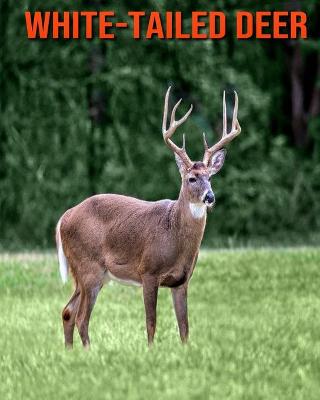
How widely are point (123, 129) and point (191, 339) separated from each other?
31.3 ft

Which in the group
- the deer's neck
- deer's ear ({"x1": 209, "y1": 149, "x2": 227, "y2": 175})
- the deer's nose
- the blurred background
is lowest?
the blurred background

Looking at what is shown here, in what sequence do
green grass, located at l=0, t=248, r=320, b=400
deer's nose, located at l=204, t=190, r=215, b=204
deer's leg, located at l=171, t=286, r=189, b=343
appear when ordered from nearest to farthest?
green grass, located at l=0, t=248, r=320, b=400
deer's nose, located at l=204, t=190, r=215, b=204
deer's leg, located at l=171, t=286, r=189, b=343

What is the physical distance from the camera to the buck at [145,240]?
728cm

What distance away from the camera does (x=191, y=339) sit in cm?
773

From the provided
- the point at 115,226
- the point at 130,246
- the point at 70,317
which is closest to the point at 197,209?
the point at 130,246

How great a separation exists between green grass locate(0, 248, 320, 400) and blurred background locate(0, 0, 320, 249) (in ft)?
11.5

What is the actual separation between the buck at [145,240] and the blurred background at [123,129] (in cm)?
865

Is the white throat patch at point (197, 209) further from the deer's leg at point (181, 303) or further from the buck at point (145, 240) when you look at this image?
the deer's leg at point (181, 303)

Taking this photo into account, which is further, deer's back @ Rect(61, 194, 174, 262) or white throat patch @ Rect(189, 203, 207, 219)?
deer's back @ Rect(61, 194, 174, 262)

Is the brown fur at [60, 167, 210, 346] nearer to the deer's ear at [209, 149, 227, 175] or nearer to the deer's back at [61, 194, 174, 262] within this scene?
the deer's back at [61, 194, 174, 262]

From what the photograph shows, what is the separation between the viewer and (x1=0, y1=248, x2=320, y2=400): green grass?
630 cm

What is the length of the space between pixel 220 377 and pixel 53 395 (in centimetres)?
102

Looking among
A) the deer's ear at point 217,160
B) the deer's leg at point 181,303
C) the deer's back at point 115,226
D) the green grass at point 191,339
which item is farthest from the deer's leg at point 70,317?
the deer's ear at point 217,160

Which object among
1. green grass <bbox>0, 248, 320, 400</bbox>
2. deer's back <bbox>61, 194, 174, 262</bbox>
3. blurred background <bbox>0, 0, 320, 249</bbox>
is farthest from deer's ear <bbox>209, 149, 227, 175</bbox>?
blurred background <bbox>0, 0, 320, 249</bbox>
